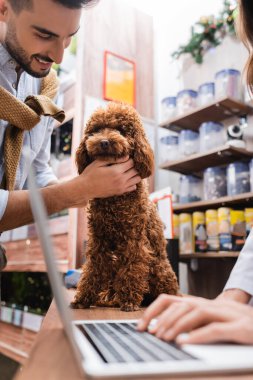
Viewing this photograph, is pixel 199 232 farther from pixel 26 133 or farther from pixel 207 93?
pixel 26 133

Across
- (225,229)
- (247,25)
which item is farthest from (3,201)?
(225,229)

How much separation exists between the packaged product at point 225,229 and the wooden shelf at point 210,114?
74cm

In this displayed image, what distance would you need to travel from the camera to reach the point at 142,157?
41.2 inches

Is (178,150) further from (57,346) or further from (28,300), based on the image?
(57,346)

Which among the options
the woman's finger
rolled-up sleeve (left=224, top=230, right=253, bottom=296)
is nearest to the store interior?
rolled-up sleeve (left=224, top=230, right=253, bottom=296)

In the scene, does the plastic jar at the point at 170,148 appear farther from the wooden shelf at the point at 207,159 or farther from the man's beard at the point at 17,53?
the man's beard at the point at 17,53

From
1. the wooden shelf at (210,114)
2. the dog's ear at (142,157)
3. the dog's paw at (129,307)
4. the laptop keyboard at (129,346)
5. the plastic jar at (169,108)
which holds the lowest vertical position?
the dog's paw at (129,307)

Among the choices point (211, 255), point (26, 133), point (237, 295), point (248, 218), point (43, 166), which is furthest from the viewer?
point (211, 255)

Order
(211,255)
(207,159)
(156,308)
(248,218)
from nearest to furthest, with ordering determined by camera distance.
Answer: (156,308) < (248,218) < (211,255) < (207,159)

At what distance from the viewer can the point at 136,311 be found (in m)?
0.92

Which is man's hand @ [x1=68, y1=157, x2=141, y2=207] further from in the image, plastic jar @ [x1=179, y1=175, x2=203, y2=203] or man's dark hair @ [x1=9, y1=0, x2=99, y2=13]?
plastic jar @ [x1=179, y1=175, x2=203, y2=203]

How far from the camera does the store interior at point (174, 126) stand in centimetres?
248

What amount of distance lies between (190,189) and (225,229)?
52 centimetres

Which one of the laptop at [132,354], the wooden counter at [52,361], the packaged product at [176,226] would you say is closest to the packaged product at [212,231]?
the packaged product at [176,226]
